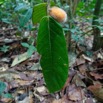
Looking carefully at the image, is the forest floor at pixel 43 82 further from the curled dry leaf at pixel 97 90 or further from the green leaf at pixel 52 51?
the green leaf at pixel 52 51

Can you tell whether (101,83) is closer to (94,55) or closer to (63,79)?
(94,55)

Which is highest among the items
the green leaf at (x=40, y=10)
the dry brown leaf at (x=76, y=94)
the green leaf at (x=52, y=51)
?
the green leaf at (x=40, y=10)

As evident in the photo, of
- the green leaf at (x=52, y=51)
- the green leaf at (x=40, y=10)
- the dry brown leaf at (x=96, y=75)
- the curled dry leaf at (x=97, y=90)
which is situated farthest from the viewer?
the dry brown leaf at (x=96, y=75)

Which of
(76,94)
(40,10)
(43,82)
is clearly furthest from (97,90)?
(40,10)

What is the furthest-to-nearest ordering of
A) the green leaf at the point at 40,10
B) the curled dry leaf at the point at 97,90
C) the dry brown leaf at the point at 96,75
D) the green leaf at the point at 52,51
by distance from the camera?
1. the dry brown leaf at the point at 96,75
2. the curled dry leaf at the point at 97,90
3. the green leaf at the point at 40,10
4. the green leaf at the point at 52,51

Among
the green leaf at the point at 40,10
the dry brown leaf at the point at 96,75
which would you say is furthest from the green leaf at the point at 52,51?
the dry brown leaf at the point at 96,75

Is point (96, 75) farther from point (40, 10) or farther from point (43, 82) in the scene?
point (40, 10)
